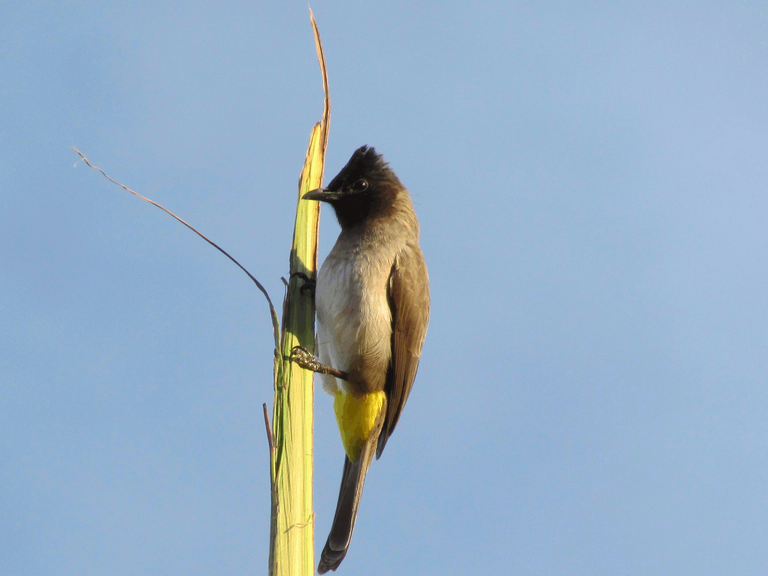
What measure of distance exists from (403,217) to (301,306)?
5.79ft

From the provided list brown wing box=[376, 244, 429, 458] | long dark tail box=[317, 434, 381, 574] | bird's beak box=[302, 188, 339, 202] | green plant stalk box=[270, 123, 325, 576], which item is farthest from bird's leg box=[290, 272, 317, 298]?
long dark tail box=[317, 434, 381, 574]

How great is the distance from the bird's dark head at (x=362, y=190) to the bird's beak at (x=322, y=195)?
0.07ft

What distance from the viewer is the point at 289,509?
271 cm

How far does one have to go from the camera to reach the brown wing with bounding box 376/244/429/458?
14.8 feet

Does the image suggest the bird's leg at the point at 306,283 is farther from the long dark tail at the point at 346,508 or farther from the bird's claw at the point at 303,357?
the long dark tail at the point at 346,508

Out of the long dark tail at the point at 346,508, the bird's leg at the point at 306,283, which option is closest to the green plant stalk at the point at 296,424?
the bird's leg at the point at 306,283

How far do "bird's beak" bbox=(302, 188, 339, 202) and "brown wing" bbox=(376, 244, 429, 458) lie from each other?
2.07 ft

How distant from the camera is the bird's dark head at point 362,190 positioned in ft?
15.9

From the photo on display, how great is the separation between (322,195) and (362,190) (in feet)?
2.23

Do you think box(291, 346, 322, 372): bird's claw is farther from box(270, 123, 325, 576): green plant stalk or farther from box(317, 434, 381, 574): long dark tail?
box(317, 434, 381, 574): long dark tail

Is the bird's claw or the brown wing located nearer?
the bird's claw

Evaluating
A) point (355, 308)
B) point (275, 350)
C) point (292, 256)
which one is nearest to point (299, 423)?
point (275, 350)

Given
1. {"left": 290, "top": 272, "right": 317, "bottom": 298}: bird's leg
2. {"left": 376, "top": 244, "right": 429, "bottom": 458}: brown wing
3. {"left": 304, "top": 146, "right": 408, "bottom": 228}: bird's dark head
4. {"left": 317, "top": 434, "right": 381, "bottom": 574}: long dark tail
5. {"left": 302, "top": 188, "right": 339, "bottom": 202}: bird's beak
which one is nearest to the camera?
{"left": 290, "top": 272, "right": 317, "bottom": 298}: bird's leg

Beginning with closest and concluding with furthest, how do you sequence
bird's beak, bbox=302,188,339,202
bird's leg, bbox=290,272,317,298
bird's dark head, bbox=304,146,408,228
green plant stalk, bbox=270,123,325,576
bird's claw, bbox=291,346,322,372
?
green plant stalk, bbox=270,123,325,576
bird's claw, bbox=291,346,322,372
bird's leg, bbox=290,272,317,298
bird's beak, bbox=302,188,339,202
bird's dark head, bbox=304,146,408,228
